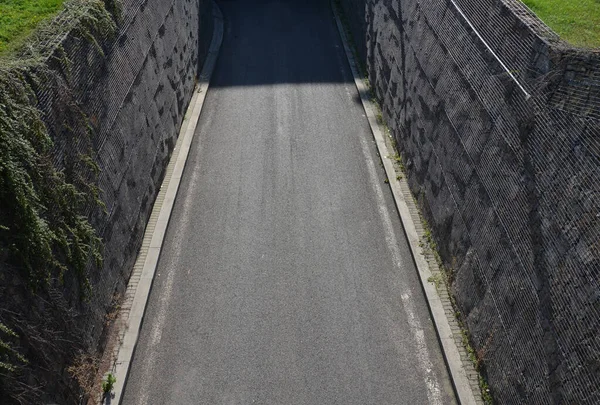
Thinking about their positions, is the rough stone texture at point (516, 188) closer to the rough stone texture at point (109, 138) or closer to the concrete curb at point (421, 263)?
the concrete curb at point (421, 263)

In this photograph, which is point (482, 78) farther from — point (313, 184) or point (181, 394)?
point (181, 394)

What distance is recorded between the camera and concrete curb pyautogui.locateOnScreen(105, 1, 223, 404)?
9.07 metres

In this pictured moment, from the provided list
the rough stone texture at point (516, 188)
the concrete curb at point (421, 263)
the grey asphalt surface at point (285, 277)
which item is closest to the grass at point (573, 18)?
the rough stone texture at point (516, 188)

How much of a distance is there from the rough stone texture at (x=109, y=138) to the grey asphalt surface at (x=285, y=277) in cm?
98

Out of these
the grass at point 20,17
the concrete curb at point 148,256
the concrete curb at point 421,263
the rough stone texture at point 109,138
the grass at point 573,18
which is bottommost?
the concrete curb at point 148,256

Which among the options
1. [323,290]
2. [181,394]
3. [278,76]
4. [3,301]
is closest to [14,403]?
[3,301]

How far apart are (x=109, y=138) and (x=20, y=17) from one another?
2.55 meters

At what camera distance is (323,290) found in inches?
412

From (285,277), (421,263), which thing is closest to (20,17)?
(285,277)

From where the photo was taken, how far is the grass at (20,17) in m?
8.65

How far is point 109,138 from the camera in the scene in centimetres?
984

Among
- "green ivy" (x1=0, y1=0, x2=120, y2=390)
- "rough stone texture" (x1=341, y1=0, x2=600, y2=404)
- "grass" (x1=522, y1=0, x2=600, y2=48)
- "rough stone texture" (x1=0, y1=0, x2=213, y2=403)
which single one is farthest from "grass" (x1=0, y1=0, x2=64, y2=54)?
"grass" (x1=522, y1=0, x2=600, y2=48)

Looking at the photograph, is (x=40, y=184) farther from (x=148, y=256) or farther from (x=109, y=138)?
(x=148, y=256)

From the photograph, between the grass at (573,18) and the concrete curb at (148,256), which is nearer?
the concrete curb at (148,256)
